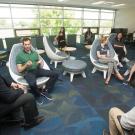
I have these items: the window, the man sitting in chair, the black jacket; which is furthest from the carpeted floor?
the window

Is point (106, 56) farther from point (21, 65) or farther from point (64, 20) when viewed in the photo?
point (64, 20)

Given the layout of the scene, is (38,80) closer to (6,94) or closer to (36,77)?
(36,77)

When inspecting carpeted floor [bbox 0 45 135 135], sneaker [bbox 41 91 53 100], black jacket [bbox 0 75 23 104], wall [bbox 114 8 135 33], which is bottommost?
carpeted floor [bbox 0 45 135 135]

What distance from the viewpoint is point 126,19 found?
35.2 feet

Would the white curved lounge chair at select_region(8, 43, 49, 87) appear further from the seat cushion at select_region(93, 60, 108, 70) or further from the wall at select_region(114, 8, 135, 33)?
the wall at select_region(114, 8, 135, 33)

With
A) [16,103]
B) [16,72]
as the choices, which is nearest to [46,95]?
[16,72]

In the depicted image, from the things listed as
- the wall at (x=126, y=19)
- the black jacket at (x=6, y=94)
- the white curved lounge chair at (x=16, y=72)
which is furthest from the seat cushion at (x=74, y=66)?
the wall at (x=126, y=19)

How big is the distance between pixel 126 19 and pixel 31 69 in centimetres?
1001

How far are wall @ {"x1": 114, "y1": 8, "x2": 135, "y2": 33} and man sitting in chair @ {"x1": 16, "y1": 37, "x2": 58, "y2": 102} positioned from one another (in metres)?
9.45

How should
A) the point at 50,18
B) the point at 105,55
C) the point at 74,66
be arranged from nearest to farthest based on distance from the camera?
the point at 74,66
the point at 105,55
the point at 50,18

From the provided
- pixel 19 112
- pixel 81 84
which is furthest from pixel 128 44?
pixel 19 112

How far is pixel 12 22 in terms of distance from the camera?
8180mm

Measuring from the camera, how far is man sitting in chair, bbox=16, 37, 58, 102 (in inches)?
108

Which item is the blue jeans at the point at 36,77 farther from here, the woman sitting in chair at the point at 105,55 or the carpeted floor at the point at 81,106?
the woman sitting in chair at the point at 105,55
